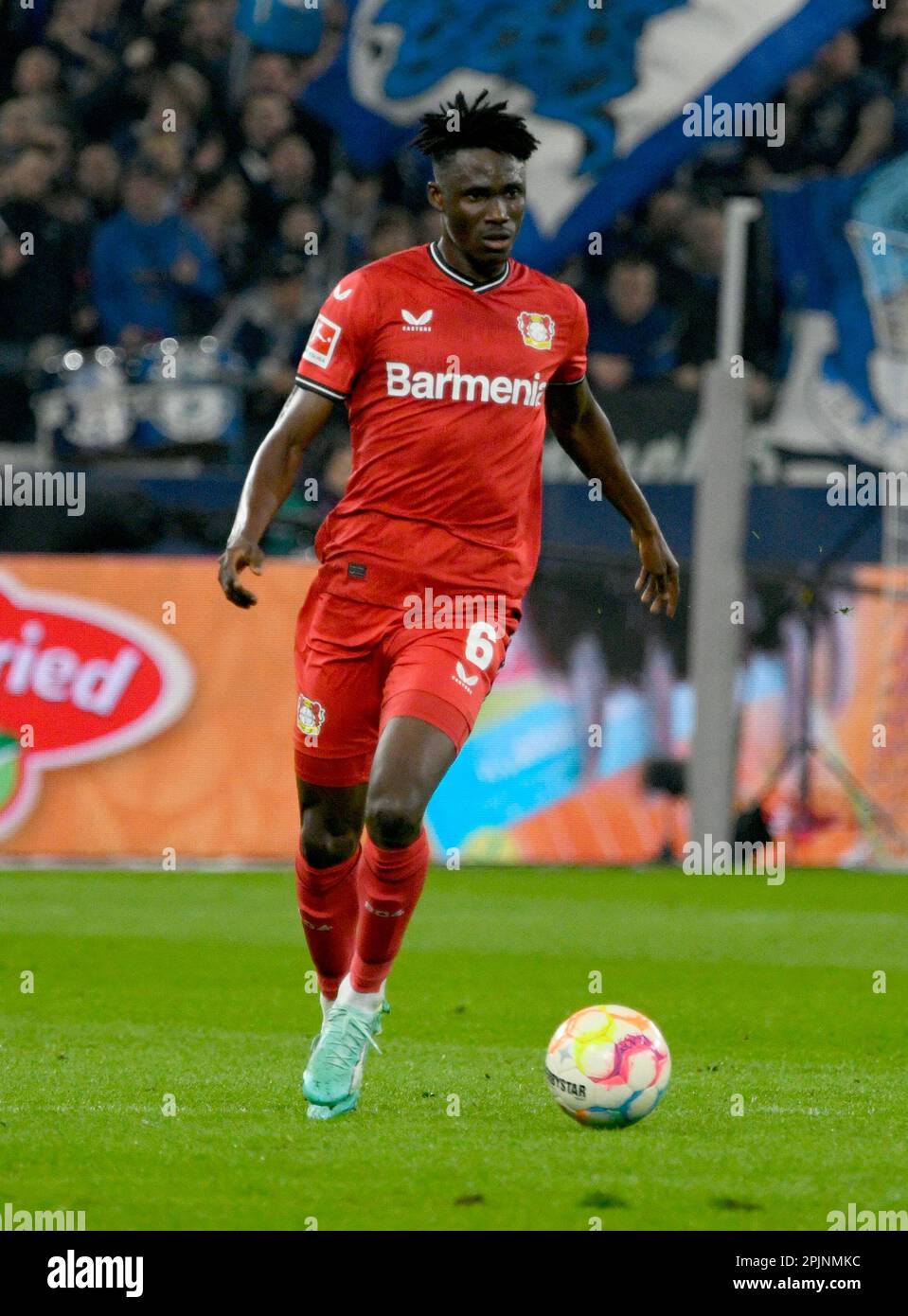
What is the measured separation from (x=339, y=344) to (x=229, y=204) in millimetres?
9583

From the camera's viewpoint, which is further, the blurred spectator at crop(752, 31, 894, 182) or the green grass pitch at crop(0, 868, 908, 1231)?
the blurred spectator at crop(752, 31, 894, 182)

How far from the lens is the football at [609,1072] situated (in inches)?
205

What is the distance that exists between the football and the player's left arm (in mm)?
1424

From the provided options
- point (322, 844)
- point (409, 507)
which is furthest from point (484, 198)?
point (322, 844)

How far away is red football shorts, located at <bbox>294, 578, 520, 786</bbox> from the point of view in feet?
18.5

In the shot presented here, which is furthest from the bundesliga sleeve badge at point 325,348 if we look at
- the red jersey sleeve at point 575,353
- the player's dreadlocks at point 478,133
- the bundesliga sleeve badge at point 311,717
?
the bundesliga sleeve badge at point 311,717

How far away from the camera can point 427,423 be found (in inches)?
229

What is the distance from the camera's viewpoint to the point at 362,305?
19.0 ft

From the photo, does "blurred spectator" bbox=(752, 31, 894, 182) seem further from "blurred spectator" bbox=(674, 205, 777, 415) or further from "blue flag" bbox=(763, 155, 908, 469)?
"blue flag" bbox=(763, 155, 908, 469)

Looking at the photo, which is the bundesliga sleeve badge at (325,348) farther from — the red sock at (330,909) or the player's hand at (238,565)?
the red sock at (330,909)

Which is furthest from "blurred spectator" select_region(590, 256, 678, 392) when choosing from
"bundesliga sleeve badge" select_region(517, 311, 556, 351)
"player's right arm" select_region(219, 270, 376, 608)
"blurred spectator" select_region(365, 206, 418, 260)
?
"player's right arm" select_region(219, 270, 376, 608)

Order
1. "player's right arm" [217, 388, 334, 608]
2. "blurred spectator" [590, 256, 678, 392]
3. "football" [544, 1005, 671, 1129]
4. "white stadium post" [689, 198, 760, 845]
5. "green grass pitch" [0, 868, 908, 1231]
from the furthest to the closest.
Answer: "blurred spectator" [590, 256, 678, 392] → "white stadium post" [689, 198, 760, 845] → "player's right arm" [217, 388, 334, 608] → "football" [544, 1005, 671, 1129] → "green grass pitch" [0, 868, 908, 1231]

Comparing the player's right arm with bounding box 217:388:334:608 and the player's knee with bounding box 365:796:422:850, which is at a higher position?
the player's right arm with bounding box 217:388:334:608

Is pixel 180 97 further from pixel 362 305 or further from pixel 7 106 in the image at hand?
pixel 362 305
